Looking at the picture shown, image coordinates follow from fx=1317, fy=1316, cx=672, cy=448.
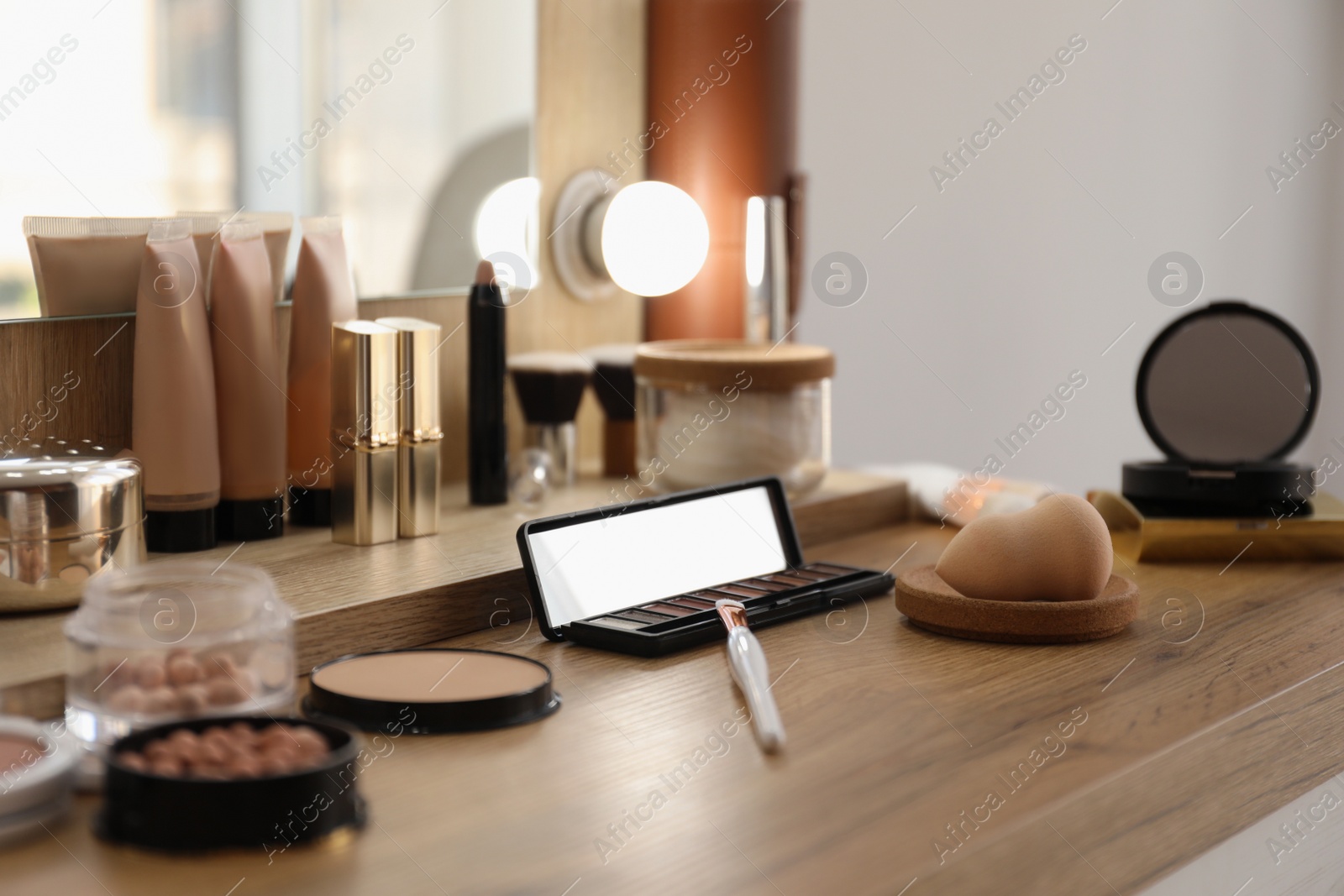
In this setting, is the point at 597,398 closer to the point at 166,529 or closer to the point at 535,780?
the point at 166,529

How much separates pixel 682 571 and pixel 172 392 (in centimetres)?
31

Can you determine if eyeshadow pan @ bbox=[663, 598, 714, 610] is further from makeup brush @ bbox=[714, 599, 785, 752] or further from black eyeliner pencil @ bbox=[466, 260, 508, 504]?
black eyeliner pencil @ bbox=[466, 260, 508, 504]

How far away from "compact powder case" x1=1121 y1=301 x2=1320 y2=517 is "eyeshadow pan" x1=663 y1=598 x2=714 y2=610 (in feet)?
1.23

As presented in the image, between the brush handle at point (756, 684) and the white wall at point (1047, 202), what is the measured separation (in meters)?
0.96

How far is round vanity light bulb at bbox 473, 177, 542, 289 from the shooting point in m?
1.03

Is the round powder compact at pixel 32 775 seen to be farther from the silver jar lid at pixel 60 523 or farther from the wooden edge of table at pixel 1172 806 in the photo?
the wooden edge of table at pixel 1172 806

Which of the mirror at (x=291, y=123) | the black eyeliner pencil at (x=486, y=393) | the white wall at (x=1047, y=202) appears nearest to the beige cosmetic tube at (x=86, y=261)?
the mirror at (x=291, y=123)

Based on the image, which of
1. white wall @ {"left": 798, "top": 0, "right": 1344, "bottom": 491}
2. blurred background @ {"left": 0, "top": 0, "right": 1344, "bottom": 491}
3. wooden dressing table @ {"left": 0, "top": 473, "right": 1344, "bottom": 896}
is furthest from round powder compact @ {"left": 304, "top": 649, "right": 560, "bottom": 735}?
white wall @ {"left": 798, "top": 0, "right": 1344, "bottom": 491}

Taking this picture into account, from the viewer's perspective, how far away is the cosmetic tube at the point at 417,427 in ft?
2.66

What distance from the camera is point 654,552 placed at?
0.77 metres

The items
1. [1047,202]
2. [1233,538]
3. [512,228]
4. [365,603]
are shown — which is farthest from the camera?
[1047,202]

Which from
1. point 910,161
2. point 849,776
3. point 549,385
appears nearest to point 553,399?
point 549,385

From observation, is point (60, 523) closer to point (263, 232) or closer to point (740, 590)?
point (263, 232)

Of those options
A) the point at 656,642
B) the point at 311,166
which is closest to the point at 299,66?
the point at 311,166
